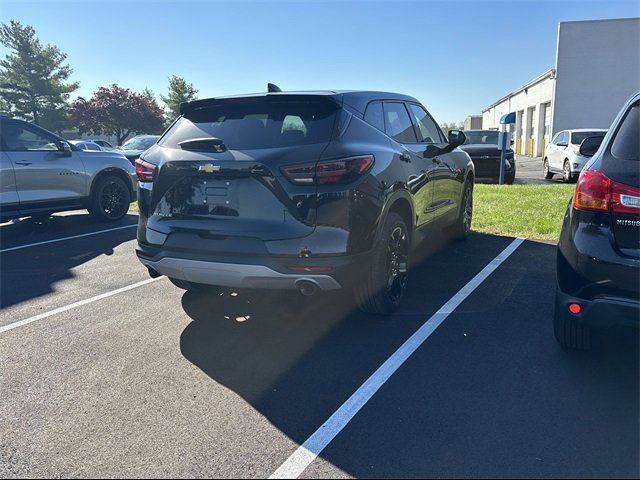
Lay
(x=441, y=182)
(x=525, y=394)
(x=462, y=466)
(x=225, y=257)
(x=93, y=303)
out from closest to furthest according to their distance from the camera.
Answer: (x=462, y=466)
(x=525, y=394)
(x=225, y=257)
(x=93, y=303)
(x=441, y=182)

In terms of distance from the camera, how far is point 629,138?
2824 millimetres

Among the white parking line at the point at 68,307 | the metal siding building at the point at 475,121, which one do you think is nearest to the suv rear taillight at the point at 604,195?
the white parking line at the point at 68,307

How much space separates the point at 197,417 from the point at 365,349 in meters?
1.27

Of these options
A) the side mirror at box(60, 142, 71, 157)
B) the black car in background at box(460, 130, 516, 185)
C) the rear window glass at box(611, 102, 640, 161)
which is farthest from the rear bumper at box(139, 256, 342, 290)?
the black car in background at box(460, 130, 516, 185)

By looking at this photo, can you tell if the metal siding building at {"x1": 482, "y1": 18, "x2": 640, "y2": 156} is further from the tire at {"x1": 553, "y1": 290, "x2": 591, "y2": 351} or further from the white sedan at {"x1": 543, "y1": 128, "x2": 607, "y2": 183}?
the tire at {"x1": 553, "y1": 290, "x2": 591, "y2": 351}

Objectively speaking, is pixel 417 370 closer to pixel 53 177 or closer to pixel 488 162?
pixel 53 177

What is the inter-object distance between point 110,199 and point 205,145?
245 inches

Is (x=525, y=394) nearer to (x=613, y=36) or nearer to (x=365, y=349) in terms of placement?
(x=365, y=349)

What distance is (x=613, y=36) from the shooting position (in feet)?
88.5

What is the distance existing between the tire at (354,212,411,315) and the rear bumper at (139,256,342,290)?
18.4 inches

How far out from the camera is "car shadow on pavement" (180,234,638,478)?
7.88 feet

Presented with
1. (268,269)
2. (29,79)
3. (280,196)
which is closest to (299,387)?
(268,269)

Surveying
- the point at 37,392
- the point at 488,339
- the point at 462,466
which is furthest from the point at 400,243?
the point at 37,392

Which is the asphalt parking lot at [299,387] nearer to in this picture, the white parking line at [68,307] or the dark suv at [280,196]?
the white parking line at [68,307]
